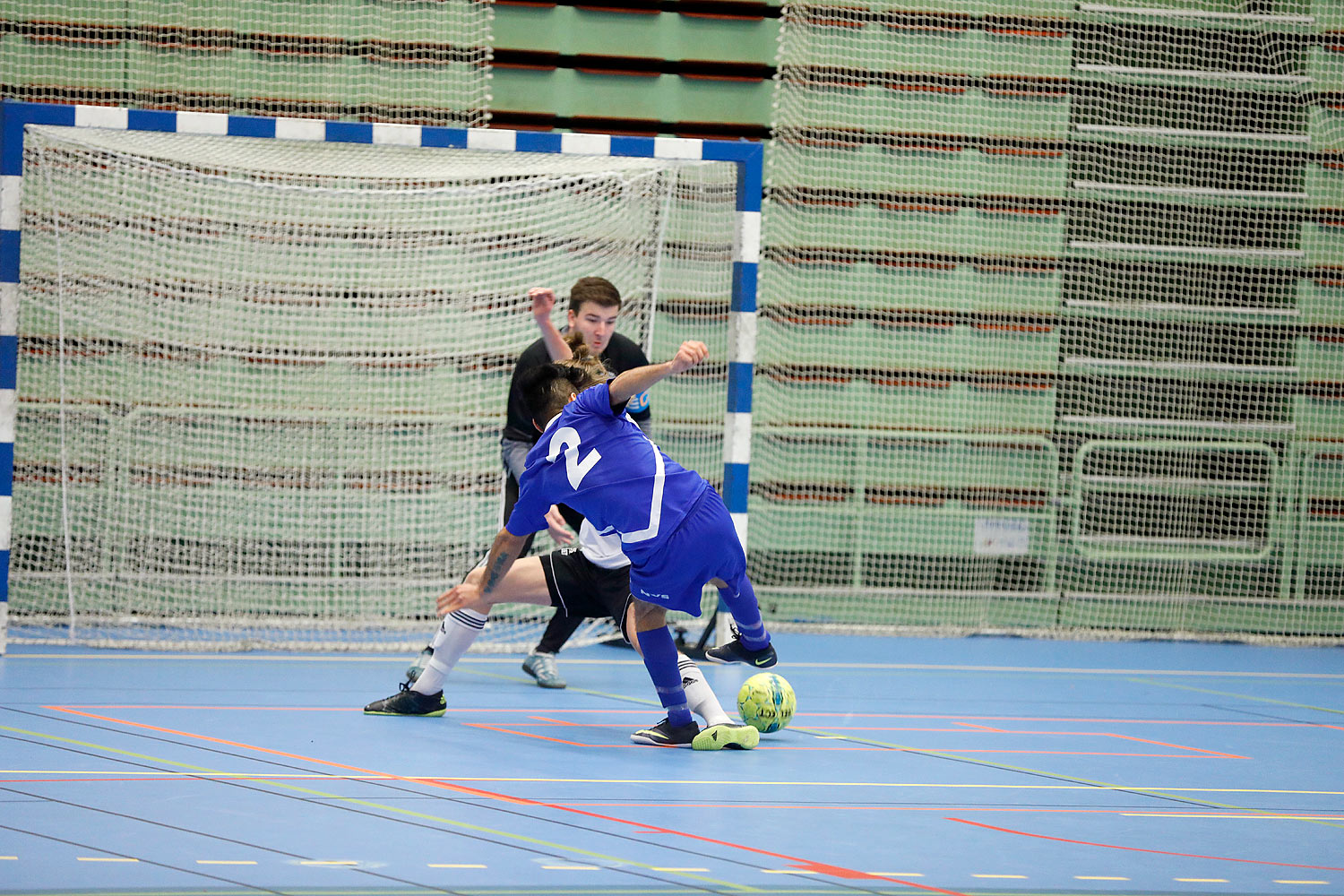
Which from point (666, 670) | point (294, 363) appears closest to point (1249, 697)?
point (666, 670)

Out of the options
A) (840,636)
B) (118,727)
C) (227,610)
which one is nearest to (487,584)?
(118,727)

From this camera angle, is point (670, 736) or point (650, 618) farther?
point (670, 736)

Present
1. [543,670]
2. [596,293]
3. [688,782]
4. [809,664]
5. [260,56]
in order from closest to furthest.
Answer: [688,782] < [596,293] < [543,670] < [809,664] < [260,56]

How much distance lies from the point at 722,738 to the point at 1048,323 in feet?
18.2

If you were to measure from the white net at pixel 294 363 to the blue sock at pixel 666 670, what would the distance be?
267cm

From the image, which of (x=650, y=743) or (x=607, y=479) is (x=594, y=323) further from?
(x=650, y=743)

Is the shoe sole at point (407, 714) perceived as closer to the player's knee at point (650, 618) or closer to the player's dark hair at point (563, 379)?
the player's knee at point (650, 618)

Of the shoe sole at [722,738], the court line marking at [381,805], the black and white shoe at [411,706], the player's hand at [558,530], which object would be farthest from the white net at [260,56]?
the shoe sole at [722,738]

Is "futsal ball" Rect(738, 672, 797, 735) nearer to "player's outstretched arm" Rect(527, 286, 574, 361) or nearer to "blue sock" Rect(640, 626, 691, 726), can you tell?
"blue sock" Rect(640, 626, 691, 726)

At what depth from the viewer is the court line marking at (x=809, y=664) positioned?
701 cm

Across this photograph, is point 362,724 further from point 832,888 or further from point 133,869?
point 832,888

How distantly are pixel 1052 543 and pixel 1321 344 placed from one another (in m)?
2.33

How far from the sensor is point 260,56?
9.12 meters

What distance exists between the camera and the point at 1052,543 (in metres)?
9.59
